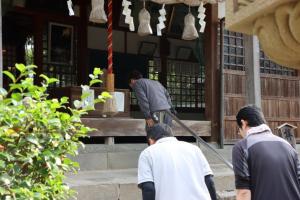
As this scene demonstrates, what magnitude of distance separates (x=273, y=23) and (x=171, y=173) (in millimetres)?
1714

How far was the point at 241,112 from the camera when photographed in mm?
3973

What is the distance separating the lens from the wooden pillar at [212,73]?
10.8 m

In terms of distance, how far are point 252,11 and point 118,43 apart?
9.93m

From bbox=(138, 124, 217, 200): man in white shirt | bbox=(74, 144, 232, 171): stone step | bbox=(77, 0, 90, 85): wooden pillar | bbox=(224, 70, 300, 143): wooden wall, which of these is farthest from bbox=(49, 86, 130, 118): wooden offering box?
bbox=(138, 124, 217, 200): man in white shirt

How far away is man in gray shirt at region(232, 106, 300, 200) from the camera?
3.73m

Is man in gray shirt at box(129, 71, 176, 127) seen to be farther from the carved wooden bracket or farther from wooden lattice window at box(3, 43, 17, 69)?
wooden lattice window at box(3, 43, 17, 69)

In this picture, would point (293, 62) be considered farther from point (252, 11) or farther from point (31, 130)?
point (31, 130)

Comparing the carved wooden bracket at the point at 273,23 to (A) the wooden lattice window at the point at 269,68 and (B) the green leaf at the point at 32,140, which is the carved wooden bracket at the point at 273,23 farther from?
(A) the wooden lattice window at the point at 269,68

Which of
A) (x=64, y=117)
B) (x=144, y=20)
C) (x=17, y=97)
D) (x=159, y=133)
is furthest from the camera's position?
(x=144, y=20)

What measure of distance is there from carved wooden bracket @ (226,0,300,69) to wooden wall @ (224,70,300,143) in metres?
7.84

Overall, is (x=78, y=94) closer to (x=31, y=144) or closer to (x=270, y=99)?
(x=270, y=99)

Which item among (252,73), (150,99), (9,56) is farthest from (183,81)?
(150,99)

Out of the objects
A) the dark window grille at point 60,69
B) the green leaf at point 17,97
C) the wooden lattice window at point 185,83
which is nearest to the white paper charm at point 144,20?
the dark window grille at point 60,69

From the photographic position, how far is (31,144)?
3.12m
